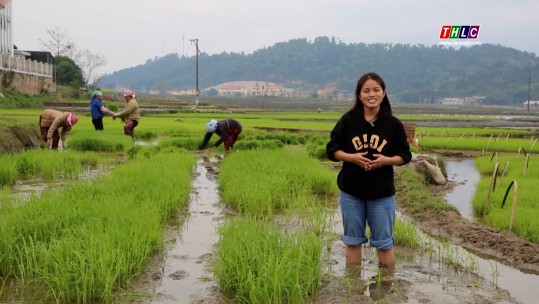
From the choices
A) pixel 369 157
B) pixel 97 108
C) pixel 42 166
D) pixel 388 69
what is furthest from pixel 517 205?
pixel 388 69

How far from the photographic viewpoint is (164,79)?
171 meters

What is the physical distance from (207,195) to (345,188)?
349cm

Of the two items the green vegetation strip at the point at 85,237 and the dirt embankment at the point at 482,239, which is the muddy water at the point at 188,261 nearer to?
the green vegetation strip at the point at 85,237

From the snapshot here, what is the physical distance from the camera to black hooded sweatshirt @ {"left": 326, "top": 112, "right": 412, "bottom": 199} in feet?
11.3

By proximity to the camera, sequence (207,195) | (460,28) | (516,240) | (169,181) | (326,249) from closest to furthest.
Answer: (326,249), (516,240), (169,181), (207,195), (460,28)

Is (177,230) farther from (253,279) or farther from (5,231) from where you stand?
(253,279)

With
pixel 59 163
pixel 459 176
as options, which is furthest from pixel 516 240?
pixel 59 163

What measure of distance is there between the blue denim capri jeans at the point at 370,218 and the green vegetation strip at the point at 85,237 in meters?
1.54

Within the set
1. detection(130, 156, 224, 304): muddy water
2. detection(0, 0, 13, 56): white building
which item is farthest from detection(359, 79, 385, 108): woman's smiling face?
detection(0, 0, 13, 56): white building

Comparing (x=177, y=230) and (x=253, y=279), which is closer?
(x=253, y=279)

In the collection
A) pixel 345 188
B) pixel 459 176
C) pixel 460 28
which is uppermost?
pixel 460 28

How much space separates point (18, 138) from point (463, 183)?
362 inches

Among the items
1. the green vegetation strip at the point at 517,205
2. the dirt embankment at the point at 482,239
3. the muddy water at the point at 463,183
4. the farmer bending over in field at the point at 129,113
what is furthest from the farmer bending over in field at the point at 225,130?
the dirt embankment at the point at 482,239

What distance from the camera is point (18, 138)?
10609 millimetres
